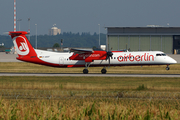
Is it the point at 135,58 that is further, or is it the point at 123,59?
the point at 123,59

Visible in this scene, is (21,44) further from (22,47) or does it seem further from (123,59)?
(123,59)

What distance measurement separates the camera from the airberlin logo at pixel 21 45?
4522 centimetres

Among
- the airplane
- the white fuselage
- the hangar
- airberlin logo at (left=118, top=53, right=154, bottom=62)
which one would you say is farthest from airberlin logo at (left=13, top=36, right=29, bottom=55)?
the hangar

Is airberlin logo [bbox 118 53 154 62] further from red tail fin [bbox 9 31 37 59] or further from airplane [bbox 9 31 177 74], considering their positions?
red tail fin [bbox 9 31 37 59]

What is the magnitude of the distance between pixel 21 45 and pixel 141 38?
63515 millimetres

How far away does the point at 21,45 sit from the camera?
4531 cm

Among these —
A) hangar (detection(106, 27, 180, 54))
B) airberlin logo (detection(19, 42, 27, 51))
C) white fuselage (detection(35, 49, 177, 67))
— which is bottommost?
white fuselage (detection(35, 49, 177, 67))

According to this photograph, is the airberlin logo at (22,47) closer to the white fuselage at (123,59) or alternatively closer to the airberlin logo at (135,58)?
the white fuselage at (123,59)

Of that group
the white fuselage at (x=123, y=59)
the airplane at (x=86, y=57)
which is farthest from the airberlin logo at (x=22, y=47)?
the white fuselage at (x=123, y=59)

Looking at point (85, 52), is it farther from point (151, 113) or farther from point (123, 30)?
point (123, 30)

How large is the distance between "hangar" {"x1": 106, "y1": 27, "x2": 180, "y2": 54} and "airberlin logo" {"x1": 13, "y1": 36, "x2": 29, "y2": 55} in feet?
190

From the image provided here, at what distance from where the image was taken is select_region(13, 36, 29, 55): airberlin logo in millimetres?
Answer: 45219

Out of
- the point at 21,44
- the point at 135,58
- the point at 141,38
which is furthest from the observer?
the point at 141,38

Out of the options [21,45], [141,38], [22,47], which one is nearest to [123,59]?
[22,47]
